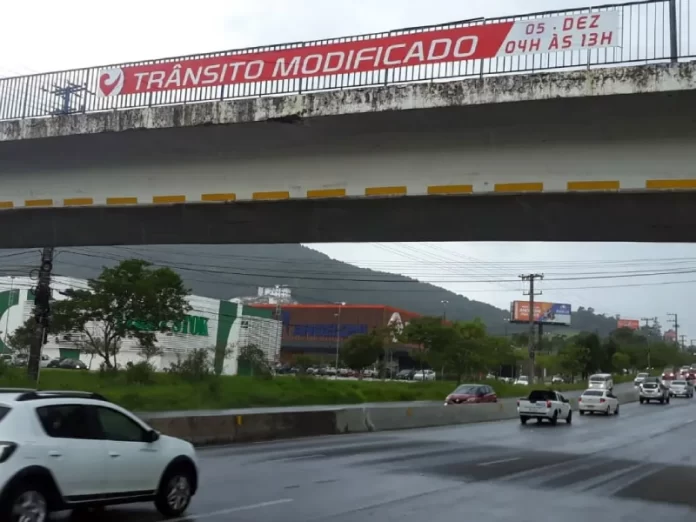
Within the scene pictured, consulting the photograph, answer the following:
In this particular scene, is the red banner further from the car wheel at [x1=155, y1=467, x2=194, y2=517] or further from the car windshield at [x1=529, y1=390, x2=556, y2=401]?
the car windshield at [x1=529, y1=390, x2=556, y2=401]

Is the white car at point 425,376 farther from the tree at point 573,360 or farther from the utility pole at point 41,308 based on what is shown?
the utility pole at point 41,308

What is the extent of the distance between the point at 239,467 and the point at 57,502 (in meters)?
6.97

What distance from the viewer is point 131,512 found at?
883cm

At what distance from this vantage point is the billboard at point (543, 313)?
127688 millimetres

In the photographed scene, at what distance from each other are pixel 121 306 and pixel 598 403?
98.2ft

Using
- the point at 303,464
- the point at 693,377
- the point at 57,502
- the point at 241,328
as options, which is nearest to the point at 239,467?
the point at 303,464

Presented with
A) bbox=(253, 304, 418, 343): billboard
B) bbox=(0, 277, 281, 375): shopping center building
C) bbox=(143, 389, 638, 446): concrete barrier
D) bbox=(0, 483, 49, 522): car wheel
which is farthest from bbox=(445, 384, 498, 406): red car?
bbox=(253, 304, 418, 343): billboard

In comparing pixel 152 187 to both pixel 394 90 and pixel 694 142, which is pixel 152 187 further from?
pixel 694 142

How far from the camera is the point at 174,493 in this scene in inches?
340

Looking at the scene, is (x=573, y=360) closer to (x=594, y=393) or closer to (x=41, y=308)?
(x=594, y=393)

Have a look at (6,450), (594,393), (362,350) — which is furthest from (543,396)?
(362,350)

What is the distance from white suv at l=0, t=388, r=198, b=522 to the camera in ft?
22.0

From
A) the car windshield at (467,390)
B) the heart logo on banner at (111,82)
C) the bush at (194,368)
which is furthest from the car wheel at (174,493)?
the bush at (194,368)

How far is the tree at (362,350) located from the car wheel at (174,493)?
7671 cm
